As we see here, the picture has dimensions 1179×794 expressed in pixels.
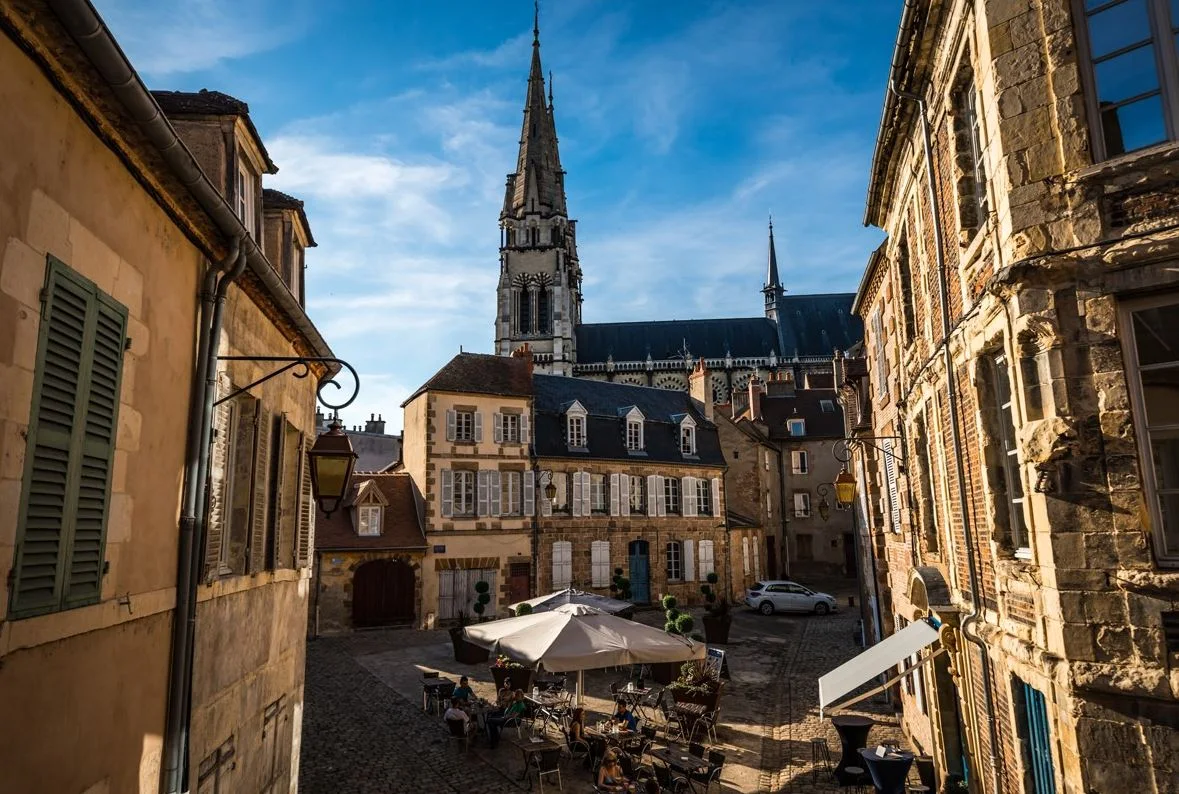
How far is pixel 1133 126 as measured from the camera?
14.9 feet

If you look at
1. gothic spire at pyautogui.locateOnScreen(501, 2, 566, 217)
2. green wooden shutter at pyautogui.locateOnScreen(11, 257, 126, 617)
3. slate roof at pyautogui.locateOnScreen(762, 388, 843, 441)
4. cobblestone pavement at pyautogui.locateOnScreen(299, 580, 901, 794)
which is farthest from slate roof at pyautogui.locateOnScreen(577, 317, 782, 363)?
green wooden shutter at pyautogui.locateOnScreen(11, 257, 126, 617)

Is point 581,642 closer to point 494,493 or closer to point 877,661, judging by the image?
point 877,661

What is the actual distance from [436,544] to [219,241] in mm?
19413

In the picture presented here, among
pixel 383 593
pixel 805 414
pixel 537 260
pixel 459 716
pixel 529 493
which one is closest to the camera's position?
pixel 459 716

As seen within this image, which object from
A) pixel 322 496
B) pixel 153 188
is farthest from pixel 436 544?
pixel 153 188

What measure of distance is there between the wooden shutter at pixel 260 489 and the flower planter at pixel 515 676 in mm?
7898

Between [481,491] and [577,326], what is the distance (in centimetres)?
4268

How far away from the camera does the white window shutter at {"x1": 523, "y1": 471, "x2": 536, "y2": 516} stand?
25516mm

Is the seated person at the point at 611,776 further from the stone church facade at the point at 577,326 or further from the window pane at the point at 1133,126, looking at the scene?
the stone church facade at the point at 577,326

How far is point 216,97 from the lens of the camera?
647 cm

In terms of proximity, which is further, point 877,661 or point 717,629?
point 717,629

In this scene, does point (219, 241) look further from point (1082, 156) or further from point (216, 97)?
point (1082, 156)

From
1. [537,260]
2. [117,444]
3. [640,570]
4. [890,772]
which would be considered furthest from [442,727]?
[537,260]

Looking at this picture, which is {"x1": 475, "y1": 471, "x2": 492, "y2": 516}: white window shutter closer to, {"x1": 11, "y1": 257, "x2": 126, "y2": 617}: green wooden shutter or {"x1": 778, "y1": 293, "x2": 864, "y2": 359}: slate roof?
Result: {"x1": 11, "y1": 257, "x2": 126, "y2": 617}: green wooden shutter
